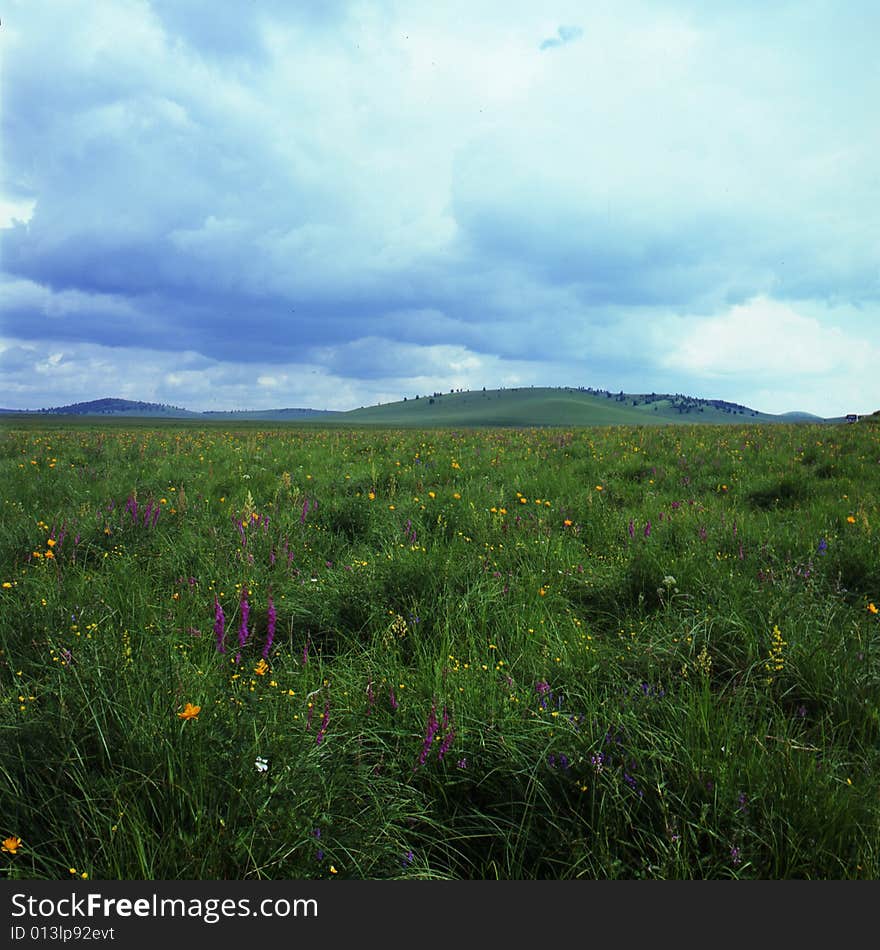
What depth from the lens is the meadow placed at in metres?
1.63

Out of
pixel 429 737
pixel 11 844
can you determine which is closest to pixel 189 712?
pixel 11 844

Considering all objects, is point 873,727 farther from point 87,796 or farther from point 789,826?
point 87,796

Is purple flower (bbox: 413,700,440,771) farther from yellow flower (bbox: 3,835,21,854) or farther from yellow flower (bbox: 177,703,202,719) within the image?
yellow flower (bbox: 3,835,21,854)

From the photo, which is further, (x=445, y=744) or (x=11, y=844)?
(x=445, y=744)

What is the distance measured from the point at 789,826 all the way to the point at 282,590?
3254 millimetres

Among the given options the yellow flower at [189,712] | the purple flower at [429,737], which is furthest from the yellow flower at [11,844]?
the purple flower at [429,737]

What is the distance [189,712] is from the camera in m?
1.76

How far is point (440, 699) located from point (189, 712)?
3.51 ft

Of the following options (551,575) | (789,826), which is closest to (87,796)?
(789,826)

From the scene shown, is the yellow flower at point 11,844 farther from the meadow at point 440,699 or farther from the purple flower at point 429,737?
the purple flower at point 429,737

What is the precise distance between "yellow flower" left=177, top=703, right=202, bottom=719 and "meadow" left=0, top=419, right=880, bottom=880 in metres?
0.03

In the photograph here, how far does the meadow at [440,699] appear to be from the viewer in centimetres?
163

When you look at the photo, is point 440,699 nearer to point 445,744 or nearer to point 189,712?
point 445,744

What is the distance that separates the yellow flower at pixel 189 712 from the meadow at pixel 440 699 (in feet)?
0.11
